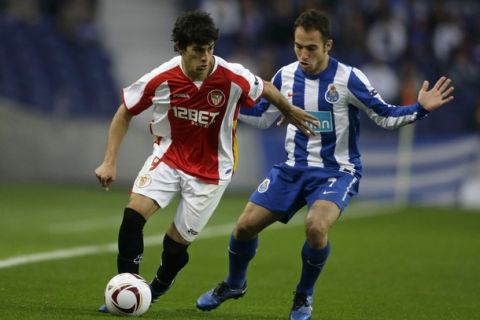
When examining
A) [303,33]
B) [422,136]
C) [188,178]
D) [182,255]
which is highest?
[303,33]

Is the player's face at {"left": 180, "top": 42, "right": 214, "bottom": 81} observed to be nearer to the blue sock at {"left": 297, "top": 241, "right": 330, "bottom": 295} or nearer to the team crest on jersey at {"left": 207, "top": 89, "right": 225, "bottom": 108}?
the team crest on jersey at {"left": 207, "top": 89, "right": 225, "bottom": 108}

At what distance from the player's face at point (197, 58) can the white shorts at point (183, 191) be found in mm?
738

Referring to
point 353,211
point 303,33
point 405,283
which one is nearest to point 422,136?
point 353,211

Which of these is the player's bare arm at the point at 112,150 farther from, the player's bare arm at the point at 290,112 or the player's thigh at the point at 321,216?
the player's thigh at the point at 321,216

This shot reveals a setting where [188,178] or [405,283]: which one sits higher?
[188,178]

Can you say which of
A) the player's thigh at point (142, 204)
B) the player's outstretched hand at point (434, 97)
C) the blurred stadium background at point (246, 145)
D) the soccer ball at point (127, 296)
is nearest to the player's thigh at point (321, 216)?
the player's outstretched hand at point (434, 97)

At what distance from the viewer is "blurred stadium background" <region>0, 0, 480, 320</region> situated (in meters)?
11.9

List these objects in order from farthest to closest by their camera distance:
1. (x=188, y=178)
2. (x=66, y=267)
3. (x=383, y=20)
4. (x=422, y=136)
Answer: (x=383, y=20), (x=422, y=136), (x=66, y=267), (x=188, y=178)

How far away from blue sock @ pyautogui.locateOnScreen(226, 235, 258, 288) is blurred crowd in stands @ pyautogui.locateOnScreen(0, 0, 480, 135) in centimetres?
1373

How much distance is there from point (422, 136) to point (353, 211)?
2.89 metres

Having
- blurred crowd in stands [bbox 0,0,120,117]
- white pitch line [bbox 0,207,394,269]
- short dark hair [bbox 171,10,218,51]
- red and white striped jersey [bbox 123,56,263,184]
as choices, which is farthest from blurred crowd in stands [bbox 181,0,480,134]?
short dark hair [bbox 171,10,218,51]

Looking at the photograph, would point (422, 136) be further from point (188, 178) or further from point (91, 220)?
point (188, 178)

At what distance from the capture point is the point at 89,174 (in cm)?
2266

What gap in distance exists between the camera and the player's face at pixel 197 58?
7672mm
